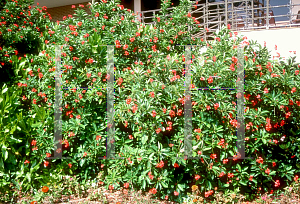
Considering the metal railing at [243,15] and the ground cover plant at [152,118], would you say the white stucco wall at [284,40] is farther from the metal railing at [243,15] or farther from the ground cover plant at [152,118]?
the ground cover plant at [152,118]

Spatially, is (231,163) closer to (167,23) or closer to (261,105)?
Answer: (261,105)

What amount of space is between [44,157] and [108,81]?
1.43 m

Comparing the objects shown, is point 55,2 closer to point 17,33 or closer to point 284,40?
point 17,33

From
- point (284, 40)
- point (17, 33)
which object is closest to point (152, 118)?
point (17, 33)

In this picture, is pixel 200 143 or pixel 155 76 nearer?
pixel 200 143

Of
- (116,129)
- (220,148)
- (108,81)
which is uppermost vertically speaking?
(108,81)

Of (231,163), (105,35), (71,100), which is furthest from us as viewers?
(105,35)

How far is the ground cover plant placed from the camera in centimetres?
321

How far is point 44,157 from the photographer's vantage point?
3619 millimetres

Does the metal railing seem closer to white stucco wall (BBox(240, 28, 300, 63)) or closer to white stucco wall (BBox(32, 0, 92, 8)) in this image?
white stucco wall (BBox(240, 28, 300, 63))

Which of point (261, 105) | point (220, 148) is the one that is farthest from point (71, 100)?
point (261, 105)

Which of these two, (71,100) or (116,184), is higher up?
(71,100)

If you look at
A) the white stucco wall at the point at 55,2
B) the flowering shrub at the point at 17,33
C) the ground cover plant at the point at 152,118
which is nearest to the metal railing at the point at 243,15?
the ground cover plant at the point at 152,118

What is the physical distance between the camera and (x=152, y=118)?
320cm
